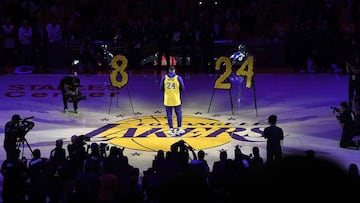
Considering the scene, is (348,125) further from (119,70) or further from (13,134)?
(13,134)

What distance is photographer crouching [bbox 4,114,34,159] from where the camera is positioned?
10516mm

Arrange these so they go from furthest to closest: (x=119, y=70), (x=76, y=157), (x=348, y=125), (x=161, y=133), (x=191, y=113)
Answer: (x=191, y=113) < (x=119, y=70) < (x=161, y=133) < (x=348, y=125) < (x=76, y=157)

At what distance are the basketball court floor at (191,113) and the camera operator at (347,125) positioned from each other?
171 mm

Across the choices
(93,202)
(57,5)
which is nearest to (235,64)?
(57,5)

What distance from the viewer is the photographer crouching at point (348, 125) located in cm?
1210

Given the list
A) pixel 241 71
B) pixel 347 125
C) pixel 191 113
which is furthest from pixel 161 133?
pixel 347 125

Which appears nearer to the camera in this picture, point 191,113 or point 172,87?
point 172,87

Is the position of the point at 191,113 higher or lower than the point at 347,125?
lower

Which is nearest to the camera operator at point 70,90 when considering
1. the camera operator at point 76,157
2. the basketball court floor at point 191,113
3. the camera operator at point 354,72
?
the basketball court floor at point 191,113

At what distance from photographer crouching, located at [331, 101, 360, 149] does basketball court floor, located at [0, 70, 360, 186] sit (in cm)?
17

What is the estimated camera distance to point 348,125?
1219cm

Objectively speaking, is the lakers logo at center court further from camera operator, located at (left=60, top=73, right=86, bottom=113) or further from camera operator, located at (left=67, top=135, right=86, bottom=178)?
camera operator, located at (left=67, top=135, right=86, bottom=178)

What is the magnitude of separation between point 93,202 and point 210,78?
14631mm

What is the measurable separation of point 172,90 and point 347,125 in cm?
369
